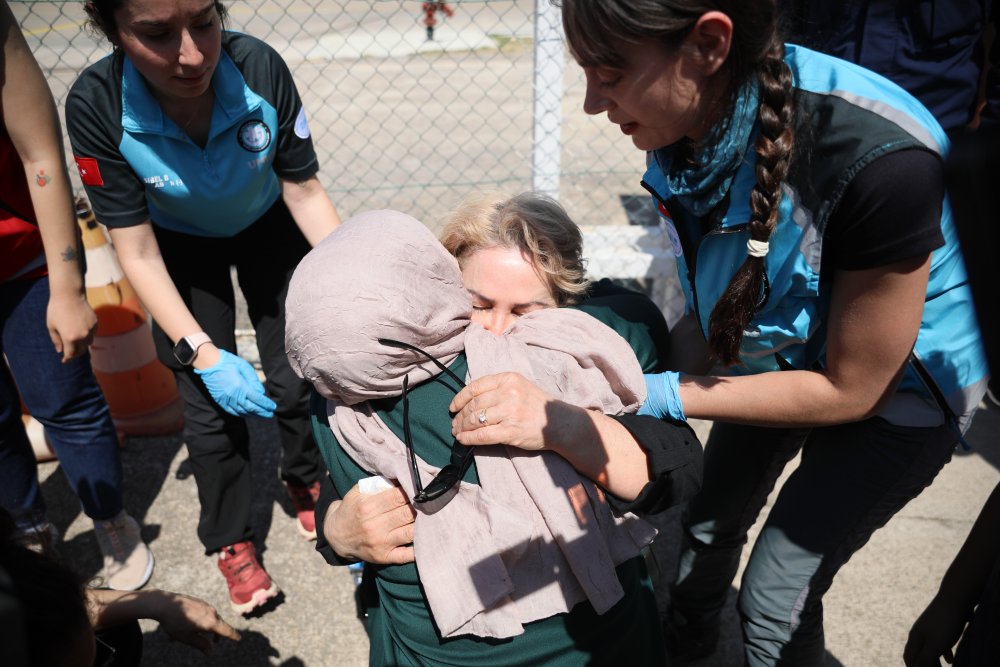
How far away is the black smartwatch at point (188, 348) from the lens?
2107 millimetres

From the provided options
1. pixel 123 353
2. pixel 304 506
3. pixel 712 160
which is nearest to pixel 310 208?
pixel 304 506

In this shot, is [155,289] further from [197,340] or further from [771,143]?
[771,143]

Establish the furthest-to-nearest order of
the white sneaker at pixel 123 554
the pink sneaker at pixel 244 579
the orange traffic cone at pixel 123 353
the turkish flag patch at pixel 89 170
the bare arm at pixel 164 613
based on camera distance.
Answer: the orange traffic cone at pixel 123 353 → the white sneaker at pixel 123 554 → the pink sneaker at pixel 244 579 → the turkish flag patch at pixel 89 170 → the bare arm at pixel 164 613

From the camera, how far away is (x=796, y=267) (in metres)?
1.29

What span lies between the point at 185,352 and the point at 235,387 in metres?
0.17

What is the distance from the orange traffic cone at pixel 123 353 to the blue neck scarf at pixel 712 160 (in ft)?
7.25

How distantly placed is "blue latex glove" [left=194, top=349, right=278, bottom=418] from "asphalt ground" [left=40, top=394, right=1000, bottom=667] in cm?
71

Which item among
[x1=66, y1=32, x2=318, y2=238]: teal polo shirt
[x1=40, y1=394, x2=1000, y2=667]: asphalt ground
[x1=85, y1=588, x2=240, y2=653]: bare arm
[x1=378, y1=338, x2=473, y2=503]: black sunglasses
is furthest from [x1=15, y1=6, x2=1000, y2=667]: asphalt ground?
[x1=378, y1=338, x2=473, y2=503]: black sunglasses

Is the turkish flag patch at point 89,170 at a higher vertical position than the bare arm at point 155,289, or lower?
higher

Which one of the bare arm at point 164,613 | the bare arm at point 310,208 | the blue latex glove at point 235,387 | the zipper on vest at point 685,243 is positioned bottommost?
the bare arm at point 164,613

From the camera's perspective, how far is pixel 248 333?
3.74 meters

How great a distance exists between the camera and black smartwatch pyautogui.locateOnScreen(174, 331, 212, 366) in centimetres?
211

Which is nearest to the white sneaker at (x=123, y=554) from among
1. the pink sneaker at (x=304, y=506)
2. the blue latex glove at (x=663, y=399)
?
the pink sneaker at (x=304, y=506)

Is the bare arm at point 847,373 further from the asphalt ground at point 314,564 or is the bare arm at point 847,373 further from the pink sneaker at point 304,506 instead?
the pink sneaker at point 304,506
